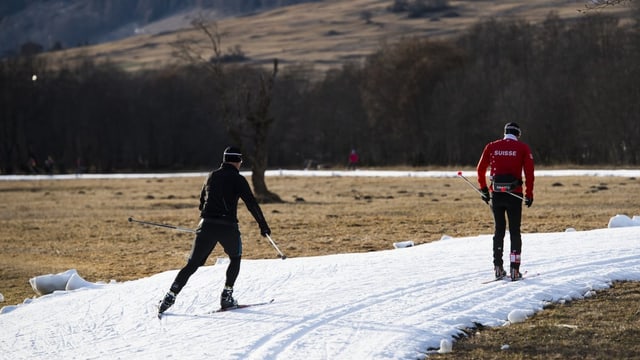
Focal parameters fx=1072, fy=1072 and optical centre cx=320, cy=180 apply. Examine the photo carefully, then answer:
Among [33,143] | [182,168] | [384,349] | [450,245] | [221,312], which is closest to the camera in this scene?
[384,349]

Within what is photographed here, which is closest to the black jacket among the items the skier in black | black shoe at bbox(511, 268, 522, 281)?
the skier in black

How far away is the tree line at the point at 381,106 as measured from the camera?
80.2 m

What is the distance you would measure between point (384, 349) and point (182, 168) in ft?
299

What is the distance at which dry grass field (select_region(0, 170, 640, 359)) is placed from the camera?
41.8 feet

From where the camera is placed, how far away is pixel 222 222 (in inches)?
575

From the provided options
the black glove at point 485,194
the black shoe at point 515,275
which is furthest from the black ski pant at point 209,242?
the black shoe at point 515,275

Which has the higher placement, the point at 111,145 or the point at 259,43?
the point at 259,43

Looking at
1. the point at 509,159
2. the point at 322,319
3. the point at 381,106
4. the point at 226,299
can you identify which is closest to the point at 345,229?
the point at 509,159

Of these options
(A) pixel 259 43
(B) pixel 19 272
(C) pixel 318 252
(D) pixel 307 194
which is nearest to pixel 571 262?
(C) pixel 318 252

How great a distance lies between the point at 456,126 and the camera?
300 feet

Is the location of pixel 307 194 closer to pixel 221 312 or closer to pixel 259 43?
pixel 221 312

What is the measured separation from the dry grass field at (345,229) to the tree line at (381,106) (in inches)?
705

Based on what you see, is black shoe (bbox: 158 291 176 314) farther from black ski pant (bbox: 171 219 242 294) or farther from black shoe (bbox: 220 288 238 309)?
black shoe (bbox: 220 288 238 309)

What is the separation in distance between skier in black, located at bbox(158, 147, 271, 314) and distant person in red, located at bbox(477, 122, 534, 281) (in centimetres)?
355
